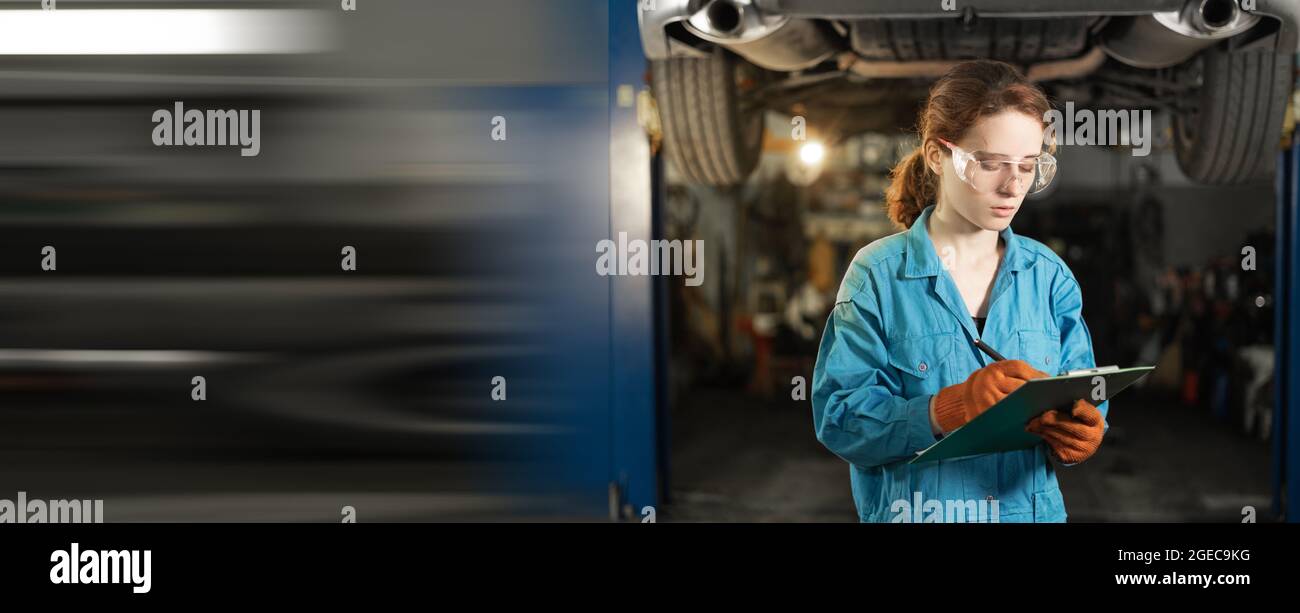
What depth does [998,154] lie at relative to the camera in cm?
139

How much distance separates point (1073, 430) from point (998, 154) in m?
0.41

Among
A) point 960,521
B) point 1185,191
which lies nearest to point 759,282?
point 1185,191

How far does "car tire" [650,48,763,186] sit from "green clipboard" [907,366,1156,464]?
1.49m

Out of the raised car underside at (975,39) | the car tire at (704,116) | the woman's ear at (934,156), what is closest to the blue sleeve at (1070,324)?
the woman's ear at (934,156)

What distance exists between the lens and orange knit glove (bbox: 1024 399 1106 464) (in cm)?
131

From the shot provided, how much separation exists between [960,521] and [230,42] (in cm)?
285

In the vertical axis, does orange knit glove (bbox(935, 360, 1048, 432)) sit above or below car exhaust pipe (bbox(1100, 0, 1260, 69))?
below

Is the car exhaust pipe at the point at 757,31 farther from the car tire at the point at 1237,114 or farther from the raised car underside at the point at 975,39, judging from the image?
the car tire at the point at 1237,114

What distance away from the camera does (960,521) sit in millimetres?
1412

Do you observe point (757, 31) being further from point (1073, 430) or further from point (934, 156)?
point (1073, 430)

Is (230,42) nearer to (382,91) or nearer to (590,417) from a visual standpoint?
(382,91)

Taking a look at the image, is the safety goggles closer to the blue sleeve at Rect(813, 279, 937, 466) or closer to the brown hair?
the brown hair

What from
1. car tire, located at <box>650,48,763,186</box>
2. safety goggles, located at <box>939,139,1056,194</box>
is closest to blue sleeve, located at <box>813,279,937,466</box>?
safety goggles, located at <box>939,139,1056,194</box>

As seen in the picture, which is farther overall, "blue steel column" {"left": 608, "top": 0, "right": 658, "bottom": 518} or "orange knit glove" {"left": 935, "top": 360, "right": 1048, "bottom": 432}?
"blue steel column" {"left": 608, "top": 0, "right": 658, "bottom": 518}
